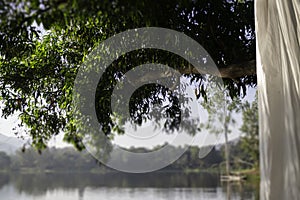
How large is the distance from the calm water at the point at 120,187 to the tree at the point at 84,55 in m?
0.20

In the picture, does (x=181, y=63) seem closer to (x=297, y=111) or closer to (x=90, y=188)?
(x=297, y=111)

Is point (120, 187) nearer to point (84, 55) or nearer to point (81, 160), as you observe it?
point (81, 160)

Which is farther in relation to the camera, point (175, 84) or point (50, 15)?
point (175, 84)

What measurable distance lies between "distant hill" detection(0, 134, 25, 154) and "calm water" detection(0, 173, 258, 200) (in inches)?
4.6

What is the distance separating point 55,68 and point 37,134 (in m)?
0.31

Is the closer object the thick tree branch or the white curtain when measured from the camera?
the white curtain

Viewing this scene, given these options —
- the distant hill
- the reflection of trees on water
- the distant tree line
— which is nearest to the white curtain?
the distant tree line

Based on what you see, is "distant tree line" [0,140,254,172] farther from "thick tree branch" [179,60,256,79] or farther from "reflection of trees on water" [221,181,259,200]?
"thick tree branch" [179,60,256,79]

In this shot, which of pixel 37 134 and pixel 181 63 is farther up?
pixel 181 63

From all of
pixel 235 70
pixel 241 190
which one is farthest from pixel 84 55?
pixel 241 190

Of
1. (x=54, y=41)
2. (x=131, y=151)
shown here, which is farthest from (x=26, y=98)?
(x=131, y=151)

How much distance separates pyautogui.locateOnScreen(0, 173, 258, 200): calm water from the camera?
185 centimetres

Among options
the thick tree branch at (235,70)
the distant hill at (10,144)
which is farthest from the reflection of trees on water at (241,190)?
the distant hill at (10,144)

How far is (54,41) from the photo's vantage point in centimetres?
190
